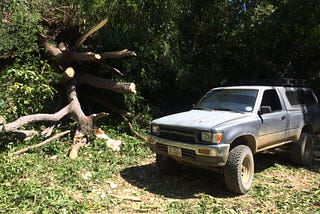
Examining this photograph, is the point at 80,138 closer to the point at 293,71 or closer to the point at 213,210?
the point at 213,210

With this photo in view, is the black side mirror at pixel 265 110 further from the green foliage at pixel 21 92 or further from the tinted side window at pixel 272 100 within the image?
the green foliage at pixel 21 92

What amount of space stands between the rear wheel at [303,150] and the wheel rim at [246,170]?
198 centimetres

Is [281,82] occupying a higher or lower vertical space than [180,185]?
higher

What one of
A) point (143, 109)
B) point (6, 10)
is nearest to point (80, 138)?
point (143, 109)

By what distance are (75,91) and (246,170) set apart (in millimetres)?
5435

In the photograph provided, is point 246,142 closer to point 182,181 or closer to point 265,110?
point 265,110

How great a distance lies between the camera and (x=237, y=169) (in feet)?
15.9

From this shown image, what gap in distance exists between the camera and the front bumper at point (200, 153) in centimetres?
471

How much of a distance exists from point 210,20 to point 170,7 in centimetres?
189

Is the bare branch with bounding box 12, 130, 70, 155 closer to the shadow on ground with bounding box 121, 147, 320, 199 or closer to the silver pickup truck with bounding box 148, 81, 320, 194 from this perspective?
the shadow on ground with bounding box 121, 147, 320, 199

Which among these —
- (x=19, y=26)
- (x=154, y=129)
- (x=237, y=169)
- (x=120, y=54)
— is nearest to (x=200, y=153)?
(x=237, y=169)

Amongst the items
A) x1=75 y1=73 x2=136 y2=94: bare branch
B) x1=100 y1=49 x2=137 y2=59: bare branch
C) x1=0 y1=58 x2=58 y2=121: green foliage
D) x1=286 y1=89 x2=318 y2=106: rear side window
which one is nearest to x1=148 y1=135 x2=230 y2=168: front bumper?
x1=286 y1=89 x2=318 y2=106: rear side window

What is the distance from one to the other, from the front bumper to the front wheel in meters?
0.17

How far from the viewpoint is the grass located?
4531 millimetres
